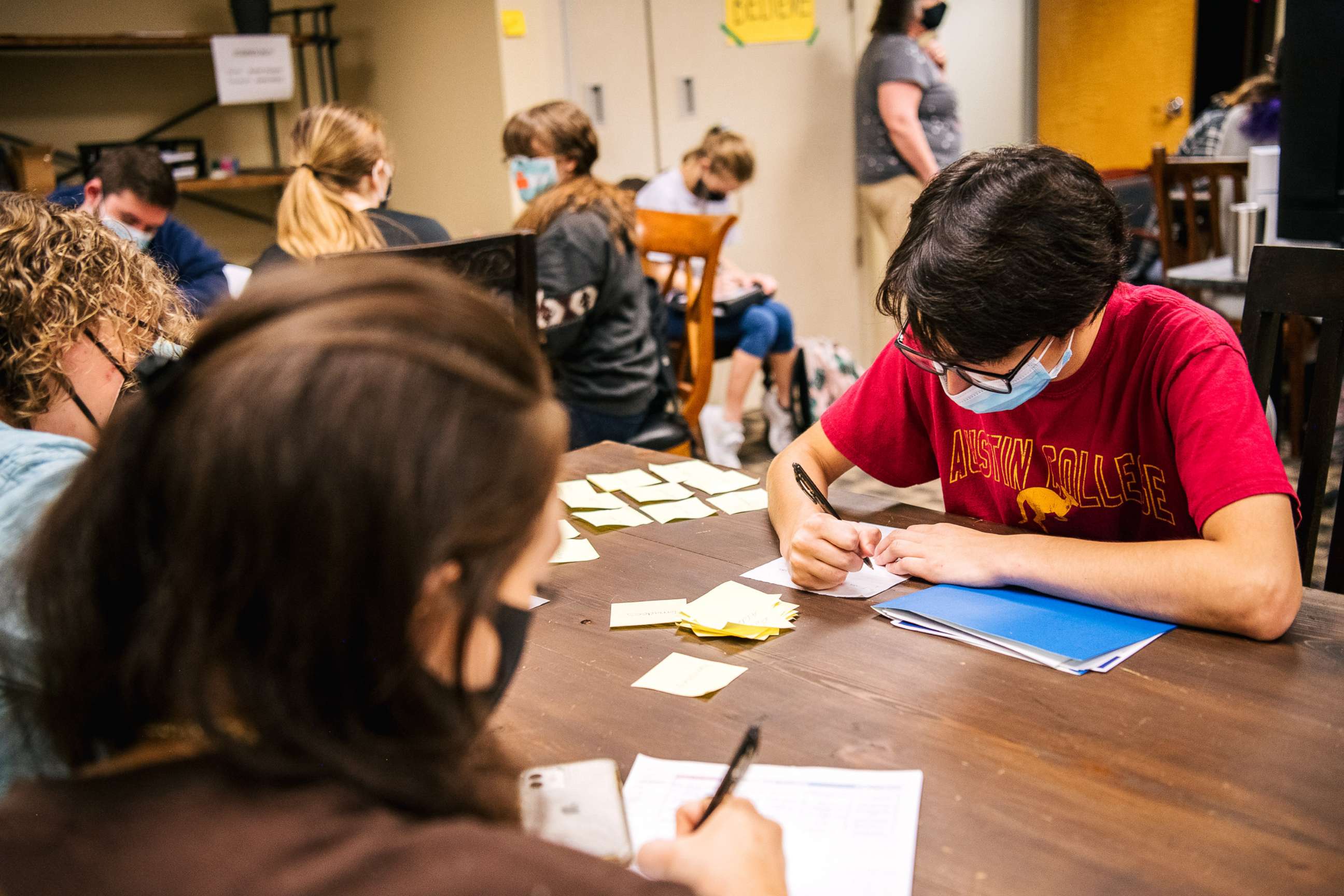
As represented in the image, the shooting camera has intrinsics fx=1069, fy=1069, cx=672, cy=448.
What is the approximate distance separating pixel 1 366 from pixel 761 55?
3.87 m

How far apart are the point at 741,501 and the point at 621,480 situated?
0.71 feet

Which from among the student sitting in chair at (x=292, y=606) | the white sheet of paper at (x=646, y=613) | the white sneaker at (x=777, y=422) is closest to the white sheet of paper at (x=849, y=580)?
the white sheet of paper at (x=646, y=613)

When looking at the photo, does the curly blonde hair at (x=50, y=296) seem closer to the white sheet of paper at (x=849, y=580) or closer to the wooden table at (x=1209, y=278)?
the white sheet of paper at (x=849, y=580)

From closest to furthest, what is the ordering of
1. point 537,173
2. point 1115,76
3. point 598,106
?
point 537,173 → point 598,106 → point 1115,76

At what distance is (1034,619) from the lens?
3.57ft

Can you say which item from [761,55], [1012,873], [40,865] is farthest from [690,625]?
[761,55]

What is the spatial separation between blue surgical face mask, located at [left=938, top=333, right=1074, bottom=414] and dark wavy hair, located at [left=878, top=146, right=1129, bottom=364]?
36 millimetres

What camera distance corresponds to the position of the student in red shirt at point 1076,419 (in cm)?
108

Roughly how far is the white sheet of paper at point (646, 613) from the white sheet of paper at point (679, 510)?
0.29 m

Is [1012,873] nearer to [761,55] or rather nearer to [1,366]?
[1,366]

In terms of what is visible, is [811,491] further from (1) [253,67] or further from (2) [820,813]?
(1) [253,67]

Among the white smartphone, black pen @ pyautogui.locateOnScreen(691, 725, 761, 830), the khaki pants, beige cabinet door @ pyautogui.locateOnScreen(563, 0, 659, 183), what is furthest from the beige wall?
black pen @ pyautogui.locateOnScreen(691, 725, 761, 830)

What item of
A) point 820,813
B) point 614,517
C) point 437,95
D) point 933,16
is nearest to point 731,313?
point 933,16

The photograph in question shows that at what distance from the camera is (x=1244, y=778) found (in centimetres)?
81
